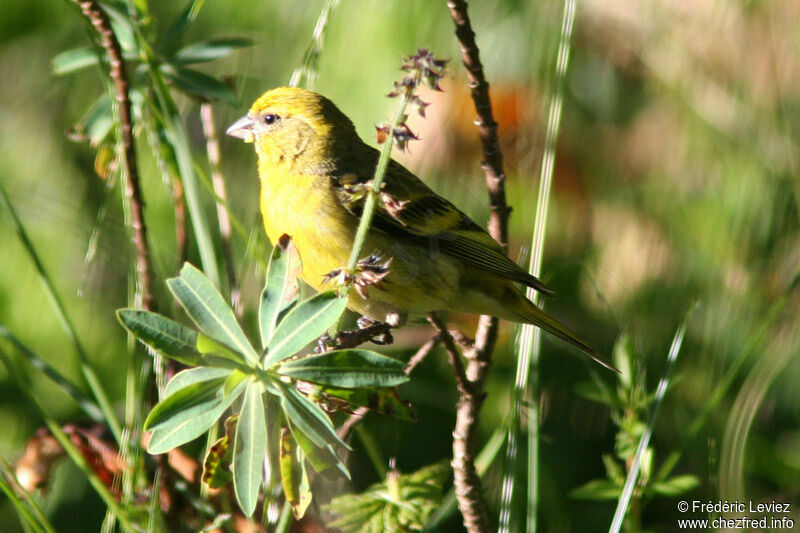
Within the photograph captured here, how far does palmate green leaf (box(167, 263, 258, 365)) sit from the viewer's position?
107 cm

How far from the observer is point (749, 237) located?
2.35 meters

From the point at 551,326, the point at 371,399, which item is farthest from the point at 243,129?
the point at 371,399

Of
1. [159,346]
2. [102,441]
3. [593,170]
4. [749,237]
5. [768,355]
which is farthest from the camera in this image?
[593,170]

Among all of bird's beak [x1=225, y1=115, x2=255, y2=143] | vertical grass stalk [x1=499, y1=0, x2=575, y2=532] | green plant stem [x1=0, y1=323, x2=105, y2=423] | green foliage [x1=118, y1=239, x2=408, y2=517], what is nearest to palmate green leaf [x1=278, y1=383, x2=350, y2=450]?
green foliage [x1=118, y1=239, x2=408, y2=517]

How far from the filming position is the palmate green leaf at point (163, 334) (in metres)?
0.99

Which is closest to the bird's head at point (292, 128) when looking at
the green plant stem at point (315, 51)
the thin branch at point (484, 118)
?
the green plant stem at point (315, 51)

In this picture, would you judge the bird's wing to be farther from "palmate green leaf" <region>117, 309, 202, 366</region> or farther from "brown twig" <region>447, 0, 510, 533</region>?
"palmate green leaf" <region>117, 309, 202, 366</region>

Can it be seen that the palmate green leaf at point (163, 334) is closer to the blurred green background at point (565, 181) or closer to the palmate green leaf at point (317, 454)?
the palmate green leaf at point (317, 454)

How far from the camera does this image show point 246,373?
106 cm

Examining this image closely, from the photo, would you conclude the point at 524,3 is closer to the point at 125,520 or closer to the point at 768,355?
the point at 768,355

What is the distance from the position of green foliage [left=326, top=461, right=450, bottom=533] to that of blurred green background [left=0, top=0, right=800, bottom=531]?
27.7 inches

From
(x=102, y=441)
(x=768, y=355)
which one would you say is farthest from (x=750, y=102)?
(x=102, y=441)

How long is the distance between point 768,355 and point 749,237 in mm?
539

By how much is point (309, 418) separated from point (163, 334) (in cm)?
22
